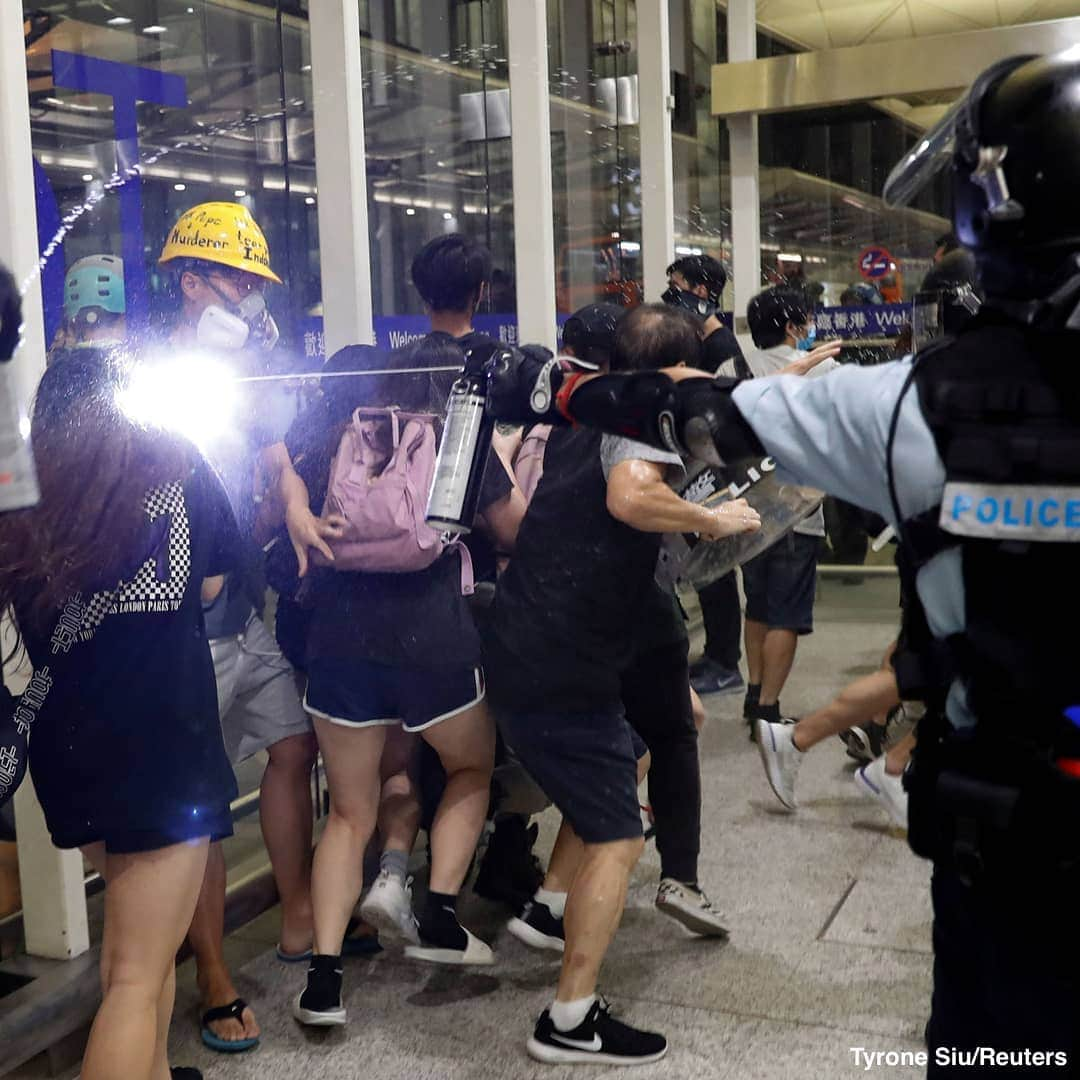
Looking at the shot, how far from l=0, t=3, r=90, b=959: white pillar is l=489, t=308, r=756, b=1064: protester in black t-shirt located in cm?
90

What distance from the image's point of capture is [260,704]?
2.85 metres

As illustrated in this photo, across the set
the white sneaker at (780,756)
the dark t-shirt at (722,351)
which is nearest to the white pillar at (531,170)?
the dark t-shirt at (722,351)

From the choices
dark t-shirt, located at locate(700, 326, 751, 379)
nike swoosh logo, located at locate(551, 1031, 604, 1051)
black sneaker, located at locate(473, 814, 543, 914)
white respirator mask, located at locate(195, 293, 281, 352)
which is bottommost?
nike swoosh logo, located at locate(551, 1031, 604, 1051)

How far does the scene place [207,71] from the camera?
3.20 m

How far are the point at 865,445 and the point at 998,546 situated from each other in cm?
18

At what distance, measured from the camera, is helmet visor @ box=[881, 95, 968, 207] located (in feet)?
5.32

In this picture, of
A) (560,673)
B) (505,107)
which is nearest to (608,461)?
(560,673)

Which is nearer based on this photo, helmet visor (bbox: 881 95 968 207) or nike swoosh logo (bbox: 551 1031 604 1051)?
helmet visor (bbox: 881 95 968 207)

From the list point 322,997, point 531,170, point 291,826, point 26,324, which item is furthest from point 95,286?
point 531,170

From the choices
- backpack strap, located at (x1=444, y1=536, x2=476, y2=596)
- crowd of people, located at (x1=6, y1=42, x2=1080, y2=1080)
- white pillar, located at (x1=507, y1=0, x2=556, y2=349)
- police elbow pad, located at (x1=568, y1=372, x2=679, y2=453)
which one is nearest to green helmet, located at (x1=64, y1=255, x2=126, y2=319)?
crowd of people, located at (x1=6, y1=42, x2=1080, y2=1080)

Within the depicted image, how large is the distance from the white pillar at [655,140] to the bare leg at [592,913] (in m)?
3.59

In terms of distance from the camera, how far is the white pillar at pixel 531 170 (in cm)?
442

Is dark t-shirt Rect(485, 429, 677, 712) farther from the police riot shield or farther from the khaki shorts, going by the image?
the khaki shorts

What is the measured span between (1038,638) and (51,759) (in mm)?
1424
